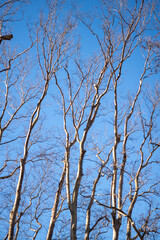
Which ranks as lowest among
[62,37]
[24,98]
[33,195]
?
[33,195]

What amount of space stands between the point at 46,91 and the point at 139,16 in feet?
11.5

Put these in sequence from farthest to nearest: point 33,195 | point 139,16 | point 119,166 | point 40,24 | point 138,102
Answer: point 33,195 → point 138,102 → point 40,24 → point 139,16 → point 119,166

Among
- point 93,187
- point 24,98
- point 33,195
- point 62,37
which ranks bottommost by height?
point 93,187

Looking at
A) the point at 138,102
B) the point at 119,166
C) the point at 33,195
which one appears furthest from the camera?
the point at 33,195

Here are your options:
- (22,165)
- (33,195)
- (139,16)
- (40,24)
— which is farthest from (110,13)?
(33,195)

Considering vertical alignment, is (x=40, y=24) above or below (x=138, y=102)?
above

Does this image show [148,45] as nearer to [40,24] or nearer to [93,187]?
[40,24]

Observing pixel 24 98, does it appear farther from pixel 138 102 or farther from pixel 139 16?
pixel 139 16

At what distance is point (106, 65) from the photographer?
7.60 m

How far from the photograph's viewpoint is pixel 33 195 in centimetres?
1139

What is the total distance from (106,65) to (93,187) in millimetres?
3572

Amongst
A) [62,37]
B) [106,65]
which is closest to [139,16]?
[106,65]

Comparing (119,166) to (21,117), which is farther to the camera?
(21,117)

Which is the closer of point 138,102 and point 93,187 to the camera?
point 93,187
